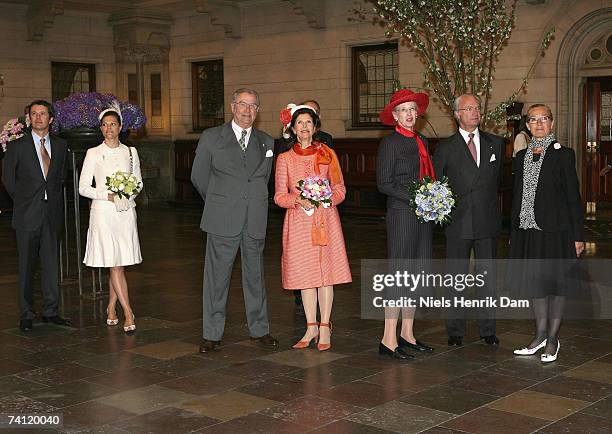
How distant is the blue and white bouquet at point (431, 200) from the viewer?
18.9ft

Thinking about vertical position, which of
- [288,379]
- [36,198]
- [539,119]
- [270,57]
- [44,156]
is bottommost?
[288,379]

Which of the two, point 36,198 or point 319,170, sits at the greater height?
point 319,170

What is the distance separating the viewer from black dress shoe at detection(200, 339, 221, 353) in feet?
20.6

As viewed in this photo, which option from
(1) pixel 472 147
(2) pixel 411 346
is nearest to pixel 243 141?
(1) pixel 472 147

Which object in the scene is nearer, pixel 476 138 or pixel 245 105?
pixel 245 105

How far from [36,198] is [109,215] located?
0.72 metres

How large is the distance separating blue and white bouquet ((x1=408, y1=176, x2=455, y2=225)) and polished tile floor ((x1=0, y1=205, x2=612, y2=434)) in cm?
99

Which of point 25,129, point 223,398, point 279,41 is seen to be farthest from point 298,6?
point 223,398

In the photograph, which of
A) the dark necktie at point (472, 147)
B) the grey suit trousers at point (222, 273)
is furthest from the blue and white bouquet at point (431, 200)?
the grey suit trousers at point (222, 273)

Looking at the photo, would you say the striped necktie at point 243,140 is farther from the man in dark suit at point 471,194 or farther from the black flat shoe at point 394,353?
the black flat shoe at point 394,353

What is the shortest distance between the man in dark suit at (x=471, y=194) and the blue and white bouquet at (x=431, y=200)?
0.46 meters

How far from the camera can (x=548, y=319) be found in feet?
20.4

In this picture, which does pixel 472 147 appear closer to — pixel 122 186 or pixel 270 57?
pixel 122 186

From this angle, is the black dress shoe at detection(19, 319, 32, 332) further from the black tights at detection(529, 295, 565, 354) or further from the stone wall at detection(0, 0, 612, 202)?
the stone wall at detection(0, 0, 612, 202)
